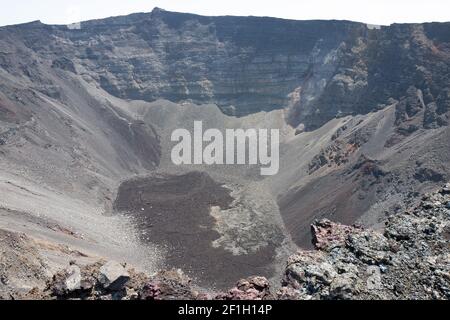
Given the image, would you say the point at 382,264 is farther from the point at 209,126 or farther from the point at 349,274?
the point at 209,126

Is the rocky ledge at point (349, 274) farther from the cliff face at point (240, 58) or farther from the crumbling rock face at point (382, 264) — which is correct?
the cliff face at point (240, 58)

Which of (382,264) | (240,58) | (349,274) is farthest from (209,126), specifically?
(349,274)

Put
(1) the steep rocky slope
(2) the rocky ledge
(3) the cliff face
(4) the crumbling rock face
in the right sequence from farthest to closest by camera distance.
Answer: (3) the cliff face → (1) the steep rocky slope → (2) the rocky ledge → (4) the crumbling rock face

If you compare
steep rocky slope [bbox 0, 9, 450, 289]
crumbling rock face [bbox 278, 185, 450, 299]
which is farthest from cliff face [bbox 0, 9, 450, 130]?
crumbling rock face [bbox 278, 185, 450, 299]

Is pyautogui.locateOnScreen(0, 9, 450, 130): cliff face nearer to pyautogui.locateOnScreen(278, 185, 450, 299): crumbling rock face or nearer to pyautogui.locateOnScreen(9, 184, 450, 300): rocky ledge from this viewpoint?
pyautogui.locateOnScreen(278, 185, 450, 299): crumbling rock face
